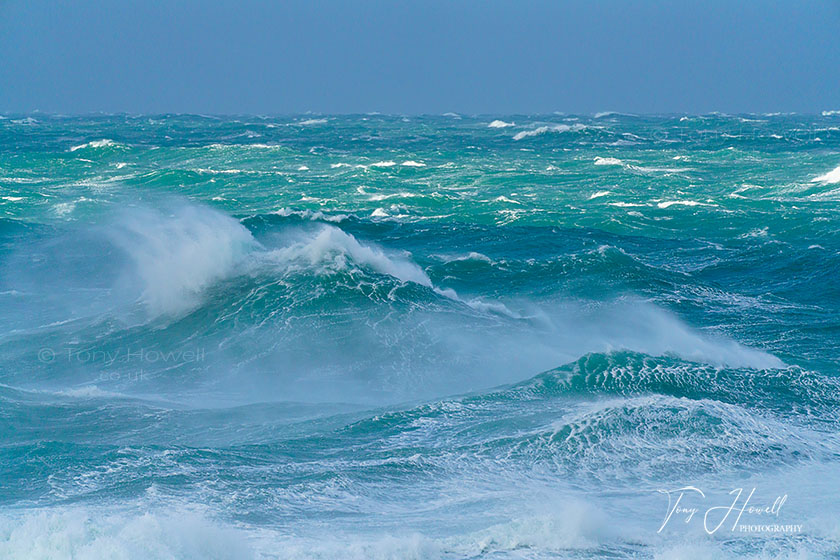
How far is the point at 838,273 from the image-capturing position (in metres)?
20.4

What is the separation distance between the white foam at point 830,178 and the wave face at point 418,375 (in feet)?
7.58

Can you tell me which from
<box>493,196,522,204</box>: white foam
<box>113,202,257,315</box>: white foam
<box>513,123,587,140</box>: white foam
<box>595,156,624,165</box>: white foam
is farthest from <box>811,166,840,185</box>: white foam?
<box>113,202,257,315</box>: white foam

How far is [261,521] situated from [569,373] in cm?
631

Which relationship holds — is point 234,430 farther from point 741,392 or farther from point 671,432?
point 741,392

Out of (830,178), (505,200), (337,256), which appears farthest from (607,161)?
(337,256)

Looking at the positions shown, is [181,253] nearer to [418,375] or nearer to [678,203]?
[418,375]

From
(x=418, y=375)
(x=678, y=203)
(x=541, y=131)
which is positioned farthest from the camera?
(x=541, y=131)

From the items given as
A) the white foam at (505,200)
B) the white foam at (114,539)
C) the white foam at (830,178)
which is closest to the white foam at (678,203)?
the white foam at (505,200)

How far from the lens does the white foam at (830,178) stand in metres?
35.4

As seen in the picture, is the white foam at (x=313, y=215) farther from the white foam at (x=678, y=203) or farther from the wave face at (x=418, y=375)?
the white foam at (x=678, y=203)

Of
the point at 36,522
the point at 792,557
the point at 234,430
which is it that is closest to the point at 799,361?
the point at 792,557

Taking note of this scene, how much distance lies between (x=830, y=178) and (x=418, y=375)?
2882 cm
